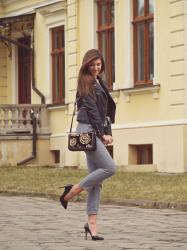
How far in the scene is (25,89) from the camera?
103 ft

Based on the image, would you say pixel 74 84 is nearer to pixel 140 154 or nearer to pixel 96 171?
pixel 140 154

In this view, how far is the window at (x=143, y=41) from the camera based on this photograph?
23.5m

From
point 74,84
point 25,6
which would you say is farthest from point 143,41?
point 25,6

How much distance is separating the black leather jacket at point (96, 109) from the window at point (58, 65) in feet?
59.9

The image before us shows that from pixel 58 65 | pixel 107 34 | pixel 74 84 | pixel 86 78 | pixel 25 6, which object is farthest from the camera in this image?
pixel 25 6

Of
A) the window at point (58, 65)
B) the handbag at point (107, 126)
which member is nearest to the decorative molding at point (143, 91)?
the window at point (58, 65)

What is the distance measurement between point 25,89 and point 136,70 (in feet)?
26.2

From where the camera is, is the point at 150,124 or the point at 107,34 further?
the point at 107,34

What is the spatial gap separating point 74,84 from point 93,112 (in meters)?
16.9

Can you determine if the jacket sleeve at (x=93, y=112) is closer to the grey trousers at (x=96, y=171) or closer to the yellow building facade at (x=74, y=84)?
the grey trousers at (x=96, y=171)

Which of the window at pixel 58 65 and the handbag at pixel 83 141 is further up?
the window at pixel 58 65

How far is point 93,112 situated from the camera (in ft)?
32.5

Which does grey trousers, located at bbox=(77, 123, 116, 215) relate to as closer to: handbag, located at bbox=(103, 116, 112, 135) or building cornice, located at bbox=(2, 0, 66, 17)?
handbag, located at bbox=(103, 116, 112, 135)

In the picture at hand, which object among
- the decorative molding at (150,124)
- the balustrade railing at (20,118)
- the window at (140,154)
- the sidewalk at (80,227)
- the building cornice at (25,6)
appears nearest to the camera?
the sidewalk at (80,227)
